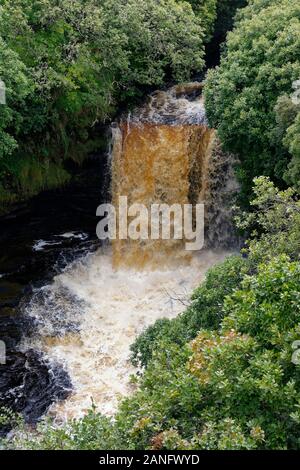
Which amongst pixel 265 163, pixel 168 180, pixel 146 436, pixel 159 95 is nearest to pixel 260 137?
pixel 265 163

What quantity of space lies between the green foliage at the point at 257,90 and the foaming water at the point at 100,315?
150 inches

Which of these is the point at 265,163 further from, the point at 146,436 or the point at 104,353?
the point at 146,436

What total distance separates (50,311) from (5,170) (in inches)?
195

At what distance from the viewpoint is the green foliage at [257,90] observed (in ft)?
48.8

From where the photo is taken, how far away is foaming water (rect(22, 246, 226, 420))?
1342 cm

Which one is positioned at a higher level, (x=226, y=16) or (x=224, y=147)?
(x=226, y=16)

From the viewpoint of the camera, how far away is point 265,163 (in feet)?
49.8

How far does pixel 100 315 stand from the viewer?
16.0 metres

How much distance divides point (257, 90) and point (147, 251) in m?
6.17

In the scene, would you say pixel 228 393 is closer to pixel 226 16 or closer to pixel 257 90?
pixel 257 90

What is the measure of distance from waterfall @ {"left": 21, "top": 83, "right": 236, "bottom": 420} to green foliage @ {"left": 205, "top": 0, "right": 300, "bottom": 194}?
67.5 inches

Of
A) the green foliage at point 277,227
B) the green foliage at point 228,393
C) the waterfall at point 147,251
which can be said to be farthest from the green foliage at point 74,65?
the green foliage at point 228,393

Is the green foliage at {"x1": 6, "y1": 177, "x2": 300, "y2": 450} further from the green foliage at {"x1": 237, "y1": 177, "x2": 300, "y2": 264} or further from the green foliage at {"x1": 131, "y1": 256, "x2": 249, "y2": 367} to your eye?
the green foliage at {"x1": 237, "y1": 177, "x2": 300, "y2": 264}

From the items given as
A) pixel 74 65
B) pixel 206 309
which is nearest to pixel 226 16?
pixel 74 65
